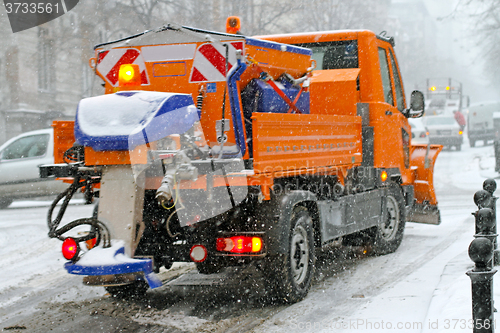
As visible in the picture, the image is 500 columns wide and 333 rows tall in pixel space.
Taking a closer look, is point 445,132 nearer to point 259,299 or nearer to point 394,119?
point 394,119

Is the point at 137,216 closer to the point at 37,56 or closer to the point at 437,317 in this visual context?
the point at 437,317

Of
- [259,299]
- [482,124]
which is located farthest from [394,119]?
[482,124]

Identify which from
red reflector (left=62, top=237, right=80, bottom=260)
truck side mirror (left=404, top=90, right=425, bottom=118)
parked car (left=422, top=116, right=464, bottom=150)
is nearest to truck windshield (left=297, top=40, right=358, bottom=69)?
truck side mirror (left=404, top=90, right=425, bottom=118)

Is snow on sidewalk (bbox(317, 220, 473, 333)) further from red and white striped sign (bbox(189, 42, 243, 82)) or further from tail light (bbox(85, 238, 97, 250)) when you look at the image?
red and white striped sign (bbox(189, 42, 243, 82))

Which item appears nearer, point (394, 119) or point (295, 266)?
point (295, 266)

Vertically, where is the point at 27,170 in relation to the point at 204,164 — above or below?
below

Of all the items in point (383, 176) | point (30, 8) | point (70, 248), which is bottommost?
point (70, 248)

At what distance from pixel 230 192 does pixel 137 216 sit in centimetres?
77

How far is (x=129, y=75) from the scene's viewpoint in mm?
5348

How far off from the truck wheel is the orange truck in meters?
0.95

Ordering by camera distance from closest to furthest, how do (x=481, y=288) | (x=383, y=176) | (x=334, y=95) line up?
1. (x=481, y=288)
2. (x=334, y=95)
3. (x=383, y=176)

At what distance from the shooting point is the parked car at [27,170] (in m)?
12.2

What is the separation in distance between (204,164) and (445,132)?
27094 mm

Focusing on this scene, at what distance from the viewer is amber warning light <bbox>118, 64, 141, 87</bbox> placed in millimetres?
5348
